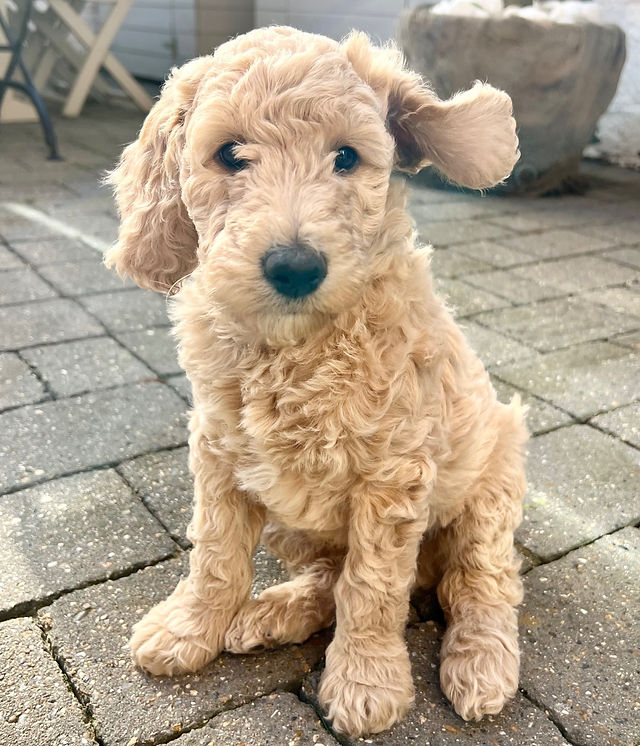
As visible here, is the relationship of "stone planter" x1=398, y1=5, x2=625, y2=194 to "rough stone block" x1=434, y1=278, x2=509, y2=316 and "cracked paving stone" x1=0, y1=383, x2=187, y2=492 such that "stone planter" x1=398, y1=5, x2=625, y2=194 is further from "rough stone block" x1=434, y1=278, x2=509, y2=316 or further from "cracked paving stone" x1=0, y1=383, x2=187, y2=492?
"cracked paving stone" x1=0, y1=383, x2=187, y2=492

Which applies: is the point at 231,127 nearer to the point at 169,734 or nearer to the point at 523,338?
the point at 169,734

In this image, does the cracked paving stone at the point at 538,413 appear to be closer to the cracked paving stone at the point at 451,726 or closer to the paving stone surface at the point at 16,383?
the cracked paving stone at the point at 451,726

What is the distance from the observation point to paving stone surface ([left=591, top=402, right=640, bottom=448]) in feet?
9.90

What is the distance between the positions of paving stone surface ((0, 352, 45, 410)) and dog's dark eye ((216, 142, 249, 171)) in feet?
6.27

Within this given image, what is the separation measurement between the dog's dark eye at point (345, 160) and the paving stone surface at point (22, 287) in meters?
3.00

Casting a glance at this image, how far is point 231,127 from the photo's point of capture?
1523 millimetres

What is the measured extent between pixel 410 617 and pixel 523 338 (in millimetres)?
2123

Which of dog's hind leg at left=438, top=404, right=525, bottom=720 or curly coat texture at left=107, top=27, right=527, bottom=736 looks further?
dog's hind leg at left=438, top=404, right=525, bottom=720

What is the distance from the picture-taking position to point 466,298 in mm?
4355

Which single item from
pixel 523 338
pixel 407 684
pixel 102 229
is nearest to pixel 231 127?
pixel 407 684

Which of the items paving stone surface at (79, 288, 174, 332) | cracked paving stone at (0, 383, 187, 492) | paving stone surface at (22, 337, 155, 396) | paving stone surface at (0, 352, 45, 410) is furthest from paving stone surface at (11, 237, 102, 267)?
cracked paving stone at (0, 383, 187, 492)

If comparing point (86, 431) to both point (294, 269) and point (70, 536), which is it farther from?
point (294, 269)

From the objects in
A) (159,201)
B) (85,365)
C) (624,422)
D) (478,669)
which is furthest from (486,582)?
(85,365)

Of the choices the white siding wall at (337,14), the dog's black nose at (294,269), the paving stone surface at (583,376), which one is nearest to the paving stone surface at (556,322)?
the paving stone surface at (583,376)
